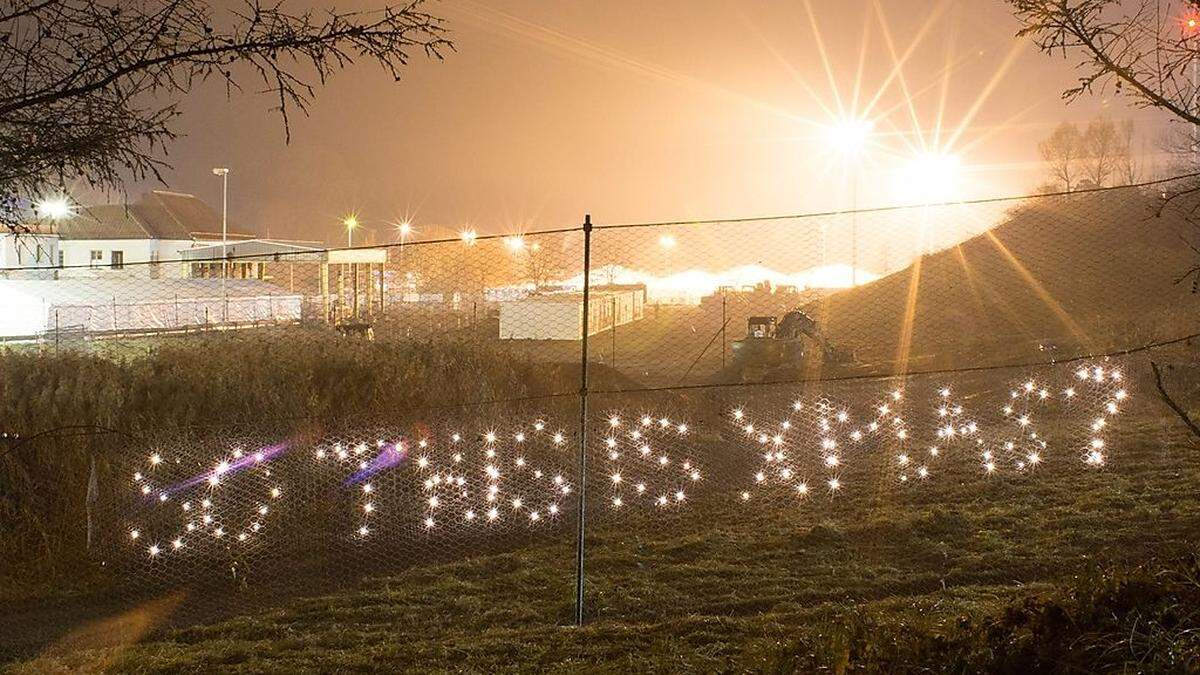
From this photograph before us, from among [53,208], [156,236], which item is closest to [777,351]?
[53,208]

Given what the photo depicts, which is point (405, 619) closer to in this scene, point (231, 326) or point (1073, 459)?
point (1073, 459)

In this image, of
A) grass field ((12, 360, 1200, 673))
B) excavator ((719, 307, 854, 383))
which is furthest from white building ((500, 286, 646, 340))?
grass field ((12, 360, 1200, 673))

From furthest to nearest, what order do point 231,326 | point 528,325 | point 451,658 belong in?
1. point 231,326
2. point 528,325
3. point 451,658

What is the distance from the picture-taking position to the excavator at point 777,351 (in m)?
20.7

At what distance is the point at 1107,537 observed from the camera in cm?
702

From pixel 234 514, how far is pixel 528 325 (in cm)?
1233

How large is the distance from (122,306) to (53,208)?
21470 mm

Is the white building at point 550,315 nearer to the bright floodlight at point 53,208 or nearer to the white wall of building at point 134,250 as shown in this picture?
the bright floodlight at point 53,208

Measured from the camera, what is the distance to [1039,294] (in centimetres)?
2673

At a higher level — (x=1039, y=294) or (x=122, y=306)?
(x=1039, y=294)

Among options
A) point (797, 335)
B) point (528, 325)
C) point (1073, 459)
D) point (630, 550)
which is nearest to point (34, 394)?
point (630, 550)

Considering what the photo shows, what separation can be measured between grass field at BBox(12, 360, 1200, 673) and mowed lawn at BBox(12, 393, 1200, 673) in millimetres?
19

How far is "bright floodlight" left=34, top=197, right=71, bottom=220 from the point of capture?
3412 mm

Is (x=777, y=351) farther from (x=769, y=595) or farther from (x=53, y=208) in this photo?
(x=53, y=208)
